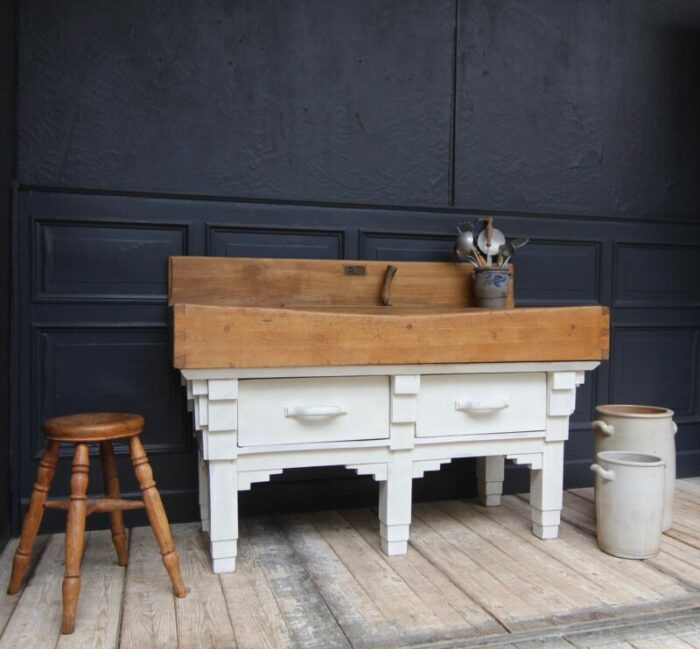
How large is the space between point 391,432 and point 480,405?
34cm

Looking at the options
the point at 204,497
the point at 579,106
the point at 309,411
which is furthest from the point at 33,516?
the point at 579,106

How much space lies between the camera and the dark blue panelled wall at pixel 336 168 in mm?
2600

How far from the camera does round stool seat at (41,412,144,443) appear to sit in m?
1.98

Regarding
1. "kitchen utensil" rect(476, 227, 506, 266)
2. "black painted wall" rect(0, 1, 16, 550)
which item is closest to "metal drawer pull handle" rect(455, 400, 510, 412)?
"kitchen utensil" rect(476, 227, 506, 266)

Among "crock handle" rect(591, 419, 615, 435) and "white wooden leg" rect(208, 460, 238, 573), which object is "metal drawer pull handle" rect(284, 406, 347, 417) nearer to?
"white wooden leg" rect(208, 460, 238, 573)

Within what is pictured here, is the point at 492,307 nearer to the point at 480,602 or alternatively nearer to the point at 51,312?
the point at 480,602

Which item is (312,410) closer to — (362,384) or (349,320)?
(362,384)

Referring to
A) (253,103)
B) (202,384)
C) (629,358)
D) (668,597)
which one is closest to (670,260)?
(629,358)

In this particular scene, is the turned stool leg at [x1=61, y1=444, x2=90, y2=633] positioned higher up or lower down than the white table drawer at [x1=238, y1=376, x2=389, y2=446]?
lower down

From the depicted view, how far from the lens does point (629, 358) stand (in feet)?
11.1

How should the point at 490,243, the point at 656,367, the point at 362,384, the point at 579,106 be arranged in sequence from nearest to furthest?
the point at 362,384
the point at 490,243
the point at 579,106
the point at 656,367

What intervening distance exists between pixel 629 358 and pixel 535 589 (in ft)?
5.38

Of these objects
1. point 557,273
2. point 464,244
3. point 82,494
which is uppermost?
point 464,244

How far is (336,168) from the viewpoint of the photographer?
291 centimetres
